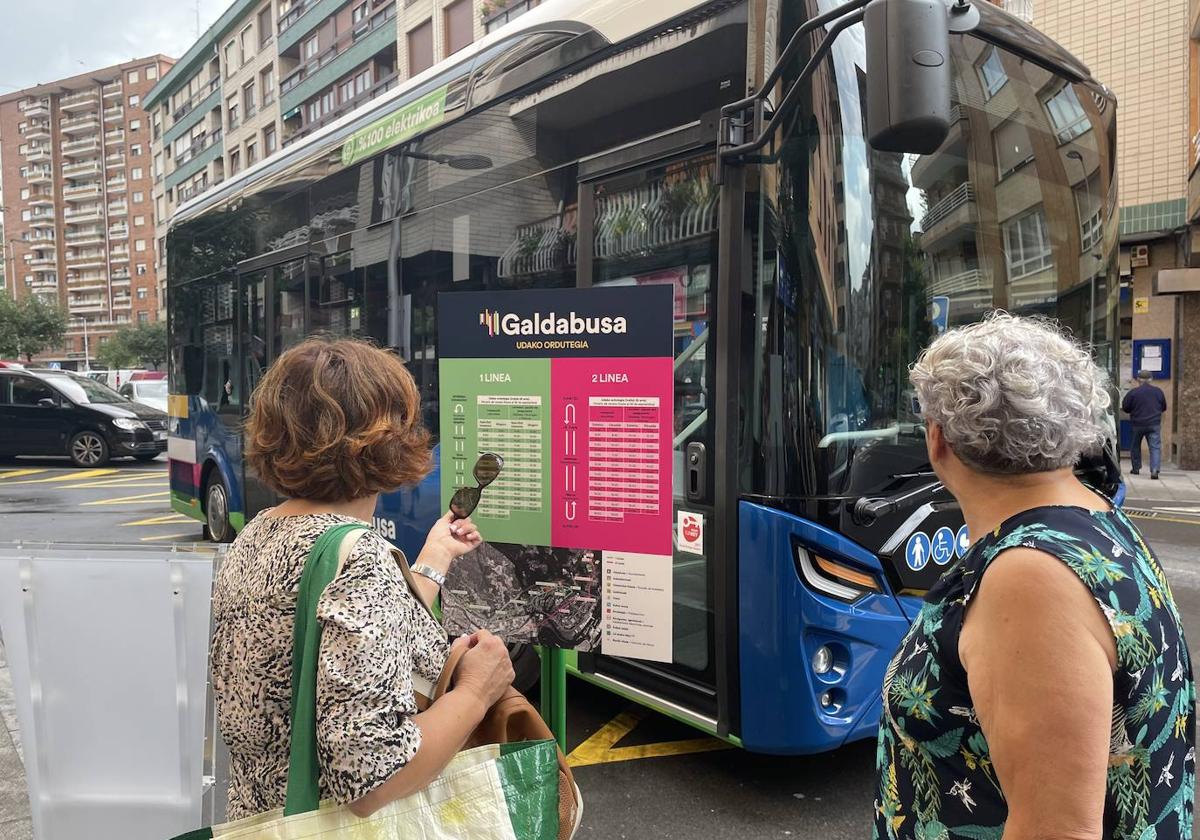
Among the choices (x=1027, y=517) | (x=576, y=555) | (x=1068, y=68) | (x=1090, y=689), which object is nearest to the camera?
(x=1090, y=689)

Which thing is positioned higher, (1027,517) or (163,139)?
(163,139)

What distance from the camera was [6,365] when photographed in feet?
57.0

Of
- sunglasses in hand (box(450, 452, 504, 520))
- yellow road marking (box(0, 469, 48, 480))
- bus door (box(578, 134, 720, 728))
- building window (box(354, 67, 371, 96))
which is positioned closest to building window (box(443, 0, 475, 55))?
building window (box(354, 67, 371, 96))

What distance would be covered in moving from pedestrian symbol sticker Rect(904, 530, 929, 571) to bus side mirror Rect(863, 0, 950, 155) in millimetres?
1421

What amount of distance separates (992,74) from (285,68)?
148ft

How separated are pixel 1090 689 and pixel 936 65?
6.26ft

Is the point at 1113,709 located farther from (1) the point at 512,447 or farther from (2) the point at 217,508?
(2) the point at 217,508

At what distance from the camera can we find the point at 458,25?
29641mm

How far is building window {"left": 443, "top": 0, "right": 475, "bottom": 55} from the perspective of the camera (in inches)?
1144

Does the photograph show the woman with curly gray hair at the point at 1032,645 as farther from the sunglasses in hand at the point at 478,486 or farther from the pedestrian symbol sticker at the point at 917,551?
the pedestrian symbol sticker at the point at 917,551

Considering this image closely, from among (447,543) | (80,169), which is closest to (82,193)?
(80,169)

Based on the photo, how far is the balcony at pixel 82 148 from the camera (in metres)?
88.8

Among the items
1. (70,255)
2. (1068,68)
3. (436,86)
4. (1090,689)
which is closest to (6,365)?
(436,86)

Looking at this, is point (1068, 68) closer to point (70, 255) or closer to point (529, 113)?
point (529, 113)
